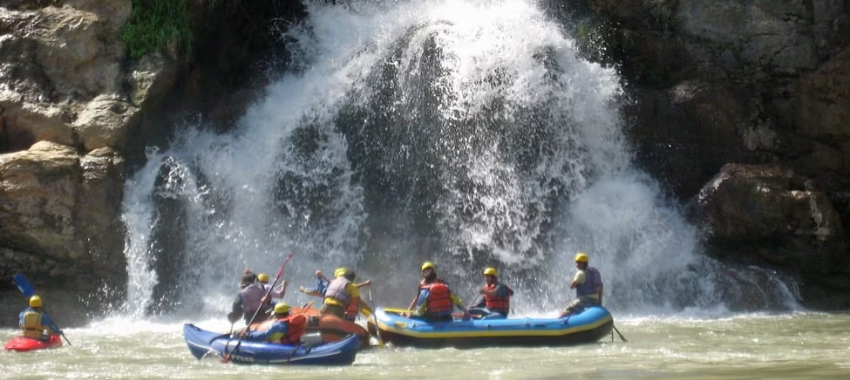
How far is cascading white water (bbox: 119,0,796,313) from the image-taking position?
57.4 ft

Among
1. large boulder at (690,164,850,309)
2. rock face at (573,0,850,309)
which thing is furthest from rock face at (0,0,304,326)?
large boulder at (690,164,850,309)

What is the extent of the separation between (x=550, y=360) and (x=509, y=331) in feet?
4.60

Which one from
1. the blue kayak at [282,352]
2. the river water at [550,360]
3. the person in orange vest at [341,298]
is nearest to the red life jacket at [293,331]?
the blue kayak at [282,352]

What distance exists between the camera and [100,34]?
739 inches

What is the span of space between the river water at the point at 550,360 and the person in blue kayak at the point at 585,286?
59cm

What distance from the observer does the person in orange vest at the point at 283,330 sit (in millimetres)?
11297

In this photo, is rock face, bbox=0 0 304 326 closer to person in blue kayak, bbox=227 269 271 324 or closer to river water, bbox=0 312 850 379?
river water, bbox=0 312 850 379

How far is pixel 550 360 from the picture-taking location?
11.0 metres

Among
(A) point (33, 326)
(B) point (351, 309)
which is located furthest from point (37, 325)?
(B) point (351, 309)

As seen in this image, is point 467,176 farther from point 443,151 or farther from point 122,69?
point 122,69

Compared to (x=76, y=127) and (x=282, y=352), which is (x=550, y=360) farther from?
(x=76, y=127)

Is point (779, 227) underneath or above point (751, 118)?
underneath

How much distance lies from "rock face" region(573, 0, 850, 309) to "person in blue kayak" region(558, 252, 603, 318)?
218 inches

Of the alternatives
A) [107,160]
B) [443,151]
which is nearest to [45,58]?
[107,160]
